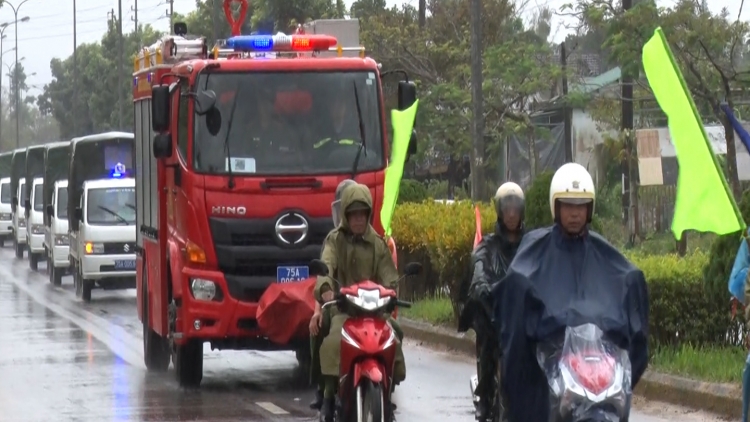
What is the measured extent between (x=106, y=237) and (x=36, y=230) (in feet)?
43.5

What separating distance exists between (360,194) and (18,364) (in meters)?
7.68

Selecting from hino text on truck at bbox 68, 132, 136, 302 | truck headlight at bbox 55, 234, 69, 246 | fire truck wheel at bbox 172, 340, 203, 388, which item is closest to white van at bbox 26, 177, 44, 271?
truck headlight at bbox 55, 234, 69, 246

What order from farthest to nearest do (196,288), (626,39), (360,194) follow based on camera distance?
(626,39) < (196,288) < (360,194)

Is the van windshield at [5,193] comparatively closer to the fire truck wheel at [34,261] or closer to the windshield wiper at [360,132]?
the fire truck wheel at [34,261]

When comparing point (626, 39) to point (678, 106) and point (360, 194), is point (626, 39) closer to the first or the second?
point (360, 194)

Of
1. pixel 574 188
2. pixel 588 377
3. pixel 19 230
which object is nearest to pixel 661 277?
pixel 574 188

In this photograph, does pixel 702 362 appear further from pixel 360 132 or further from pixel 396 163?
pixel 360 132

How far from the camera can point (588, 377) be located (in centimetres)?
589

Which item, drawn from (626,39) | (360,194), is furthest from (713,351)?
(626,39)

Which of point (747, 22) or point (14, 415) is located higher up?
point (747, 22)

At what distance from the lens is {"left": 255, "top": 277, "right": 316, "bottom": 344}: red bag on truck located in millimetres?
12008

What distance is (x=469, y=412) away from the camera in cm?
1183

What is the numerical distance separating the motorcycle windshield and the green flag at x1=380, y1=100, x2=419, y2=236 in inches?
216

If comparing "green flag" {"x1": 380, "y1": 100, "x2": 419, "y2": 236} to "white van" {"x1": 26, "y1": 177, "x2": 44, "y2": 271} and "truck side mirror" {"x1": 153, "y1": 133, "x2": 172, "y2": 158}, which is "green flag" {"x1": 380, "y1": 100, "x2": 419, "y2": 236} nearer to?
"truck side mirror" {"x1": 153, "y1": 133, "x2": 172, "y2": 158}
